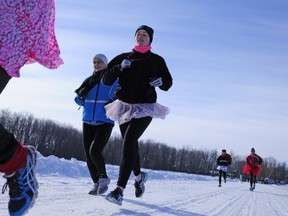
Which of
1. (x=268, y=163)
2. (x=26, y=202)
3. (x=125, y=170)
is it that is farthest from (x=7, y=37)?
(x=268, y=163)

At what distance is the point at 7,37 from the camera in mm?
2418

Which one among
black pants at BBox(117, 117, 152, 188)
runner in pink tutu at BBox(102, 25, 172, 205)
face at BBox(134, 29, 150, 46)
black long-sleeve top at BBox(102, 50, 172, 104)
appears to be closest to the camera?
black pants at BBox(117, 117, 152, 188)

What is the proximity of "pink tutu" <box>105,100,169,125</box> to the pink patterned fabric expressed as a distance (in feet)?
8.02

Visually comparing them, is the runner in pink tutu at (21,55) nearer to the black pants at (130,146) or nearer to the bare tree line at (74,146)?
the black pants at (130,146)

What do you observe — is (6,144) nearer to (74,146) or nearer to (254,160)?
(254,160)

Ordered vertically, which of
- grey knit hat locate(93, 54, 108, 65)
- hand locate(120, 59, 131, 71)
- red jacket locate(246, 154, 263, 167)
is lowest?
red jacket locate(246, 154, 263, 167)

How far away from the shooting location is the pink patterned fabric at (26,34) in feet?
7.91

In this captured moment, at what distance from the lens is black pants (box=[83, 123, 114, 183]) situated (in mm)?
6125

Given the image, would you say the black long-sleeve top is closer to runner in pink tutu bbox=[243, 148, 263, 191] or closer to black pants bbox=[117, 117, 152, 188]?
black pants bbox=[117, 117, 152, 188]

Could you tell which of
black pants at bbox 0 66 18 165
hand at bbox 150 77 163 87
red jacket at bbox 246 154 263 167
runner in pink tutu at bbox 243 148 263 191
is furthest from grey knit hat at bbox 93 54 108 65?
red jacket at bbox 246 154 263 167

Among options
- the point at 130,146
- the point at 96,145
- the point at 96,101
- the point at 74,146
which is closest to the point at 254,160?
the point at 96,101

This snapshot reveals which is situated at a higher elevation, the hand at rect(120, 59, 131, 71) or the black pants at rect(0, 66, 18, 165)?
the hand at rect(120, 59, 131, 71)

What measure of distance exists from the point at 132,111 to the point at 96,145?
3.78ft

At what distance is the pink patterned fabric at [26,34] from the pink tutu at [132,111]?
244cm
